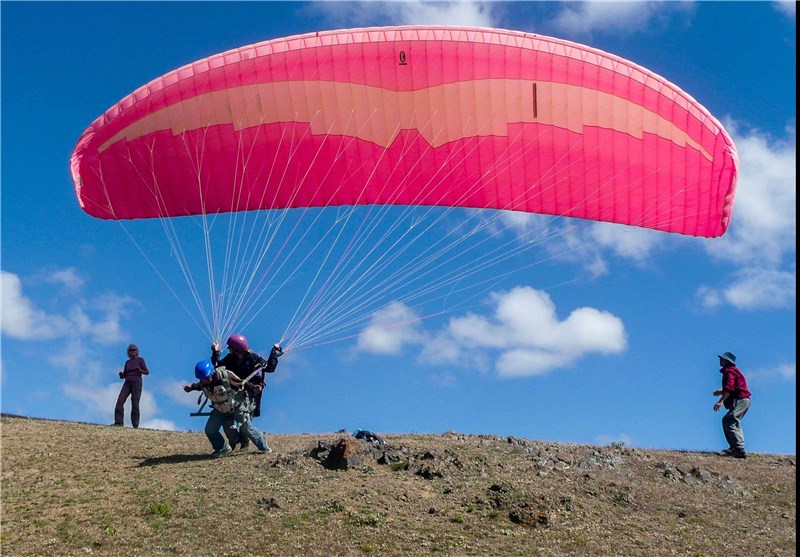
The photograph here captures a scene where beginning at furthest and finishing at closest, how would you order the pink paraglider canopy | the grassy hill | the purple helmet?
the pink paraglider canopy < the purple helmet < the grassy hill

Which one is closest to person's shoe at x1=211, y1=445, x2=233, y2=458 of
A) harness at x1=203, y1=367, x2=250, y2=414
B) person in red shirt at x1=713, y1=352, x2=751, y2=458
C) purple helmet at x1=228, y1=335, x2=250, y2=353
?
harness at x1=203, y1=367, x2=250, y2=414

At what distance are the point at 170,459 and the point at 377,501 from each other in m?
4.06

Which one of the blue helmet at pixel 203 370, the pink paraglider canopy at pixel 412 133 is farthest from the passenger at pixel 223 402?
the pink paraglider canopy at pixel 412 133

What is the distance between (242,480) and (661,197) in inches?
356

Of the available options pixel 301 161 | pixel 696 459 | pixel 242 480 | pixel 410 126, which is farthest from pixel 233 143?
pixel 696 459

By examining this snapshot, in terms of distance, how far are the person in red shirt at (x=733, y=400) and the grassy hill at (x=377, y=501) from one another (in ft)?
4.45

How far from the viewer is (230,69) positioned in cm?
1462

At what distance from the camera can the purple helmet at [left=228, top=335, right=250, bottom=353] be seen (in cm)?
1329

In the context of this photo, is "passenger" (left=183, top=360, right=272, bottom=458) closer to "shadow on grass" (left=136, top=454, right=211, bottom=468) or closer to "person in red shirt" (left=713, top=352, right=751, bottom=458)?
"shadow on grass" (left=136, top=454, right=211, bottom=468)

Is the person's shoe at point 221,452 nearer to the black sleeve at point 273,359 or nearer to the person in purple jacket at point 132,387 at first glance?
the black sleeve at point 273,359

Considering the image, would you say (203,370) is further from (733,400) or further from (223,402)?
(733,400)

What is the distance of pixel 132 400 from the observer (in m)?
17.1

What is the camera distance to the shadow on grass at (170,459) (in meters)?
13.0

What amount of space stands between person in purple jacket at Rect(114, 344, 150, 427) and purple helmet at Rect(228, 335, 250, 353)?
15.3 ft
